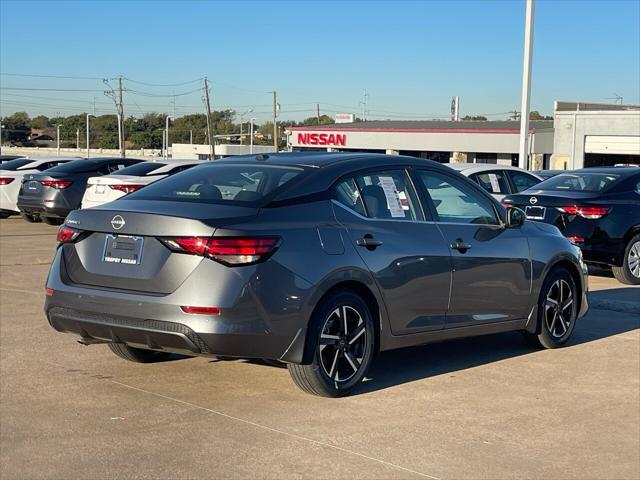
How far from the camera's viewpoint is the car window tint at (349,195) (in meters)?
6.08

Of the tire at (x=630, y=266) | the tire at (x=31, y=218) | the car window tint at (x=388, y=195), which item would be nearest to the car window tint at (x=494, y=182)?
the tire at (x=630, y=266)

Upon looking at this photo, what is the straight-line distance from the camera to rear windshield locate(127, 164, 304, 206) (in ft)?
19.3

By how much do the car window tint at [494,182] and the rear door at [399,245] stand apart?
8.03 meters

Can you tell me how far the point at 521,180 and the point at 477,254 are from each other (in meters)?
8.42

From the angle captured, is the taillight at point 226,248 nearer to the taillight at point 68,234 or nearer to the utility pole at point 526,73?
the taillight at point 68,234

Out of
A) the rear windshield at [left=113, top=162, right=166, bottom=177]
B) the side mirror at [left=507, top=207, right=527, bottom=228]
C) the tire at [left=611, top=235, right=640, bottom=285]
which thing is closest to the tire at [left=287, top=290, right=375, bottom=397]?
the side mirror at [left=507, top=207, right=527, bottom=228]

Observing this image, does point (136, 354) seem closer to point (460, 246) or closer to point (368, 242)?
point (368, 242)

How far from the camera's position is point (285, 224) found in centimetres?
559

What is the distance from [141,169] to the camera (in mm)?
18172

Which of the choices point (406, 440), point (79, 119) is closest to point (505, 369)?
point (406, 440)

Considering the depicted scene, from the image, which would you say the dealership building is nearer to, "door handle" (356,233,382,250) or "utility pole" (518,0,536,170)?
"utility pole" (518,0,536,170)

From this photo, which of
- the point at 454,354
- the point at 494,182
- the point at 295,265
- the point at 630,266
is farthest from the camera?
the point at 494,182

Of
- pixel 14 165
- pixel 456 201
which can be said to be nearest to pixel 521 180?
pixel 456 201

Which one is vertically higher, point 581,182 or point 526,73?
point 526,73
